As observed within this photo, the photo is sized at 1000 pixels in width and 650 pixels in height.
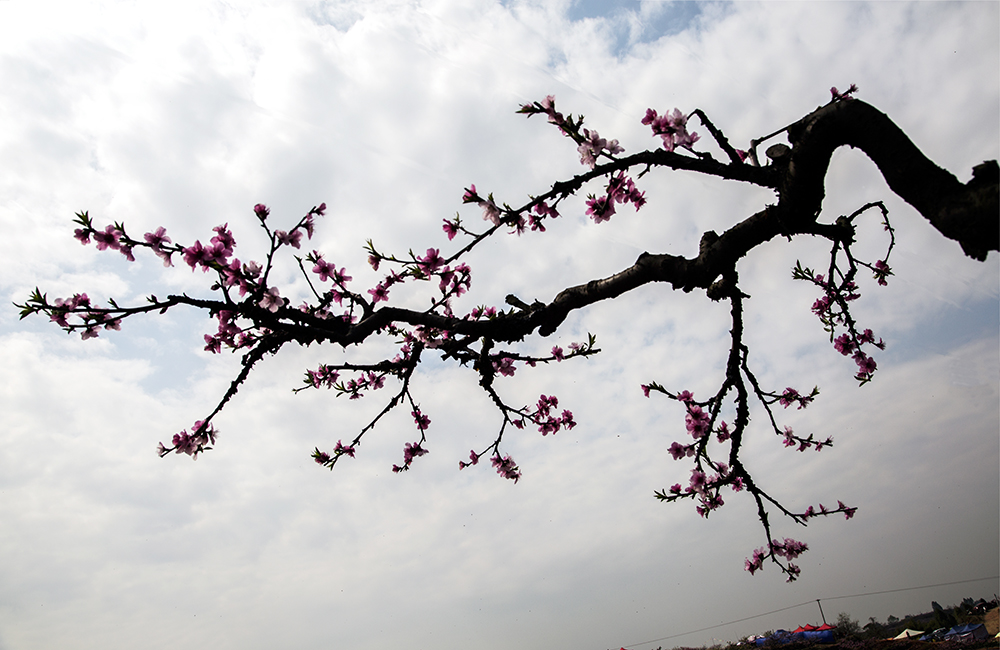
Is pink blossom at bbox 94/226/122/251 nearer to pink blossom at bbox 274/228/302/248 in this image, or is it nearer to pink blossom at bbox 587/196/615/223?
pink blossom at bbox 274/228/302/248

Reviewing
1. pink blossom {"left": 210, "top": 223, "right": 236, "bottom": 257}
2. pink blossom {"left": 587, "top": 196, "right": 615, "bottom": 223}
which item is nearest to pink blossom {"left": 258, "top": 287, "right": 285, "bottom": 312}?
pink blossom {"left": 210, "top": 223, "right": 236, "bottom": 257}

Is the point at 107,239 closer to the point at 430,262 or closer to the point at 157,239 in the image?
the point at 157,239

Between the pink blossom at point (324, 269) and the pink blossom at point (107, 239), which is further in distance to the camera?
the pink blossom at point (324, 269)

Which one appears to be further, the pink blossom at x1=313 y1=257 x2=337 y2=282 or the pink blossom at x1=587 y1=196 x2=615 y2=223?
the pink blossom at x1=313 y1=257 x2=337 y2=282

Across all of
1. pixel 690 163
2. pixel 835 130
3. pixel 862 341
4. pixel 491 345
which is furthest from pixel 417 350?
pixel 862 341

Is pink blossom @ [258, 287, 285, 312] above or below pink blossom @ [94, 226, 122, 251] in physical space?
below

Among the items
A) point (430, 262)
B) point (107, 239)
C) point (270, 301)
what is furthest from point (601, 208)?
point (107, 239)

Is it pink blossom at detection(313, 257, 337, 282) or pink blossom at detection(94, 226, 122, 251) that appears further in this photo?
pink blossom at detection(313, 257, 337, 282)

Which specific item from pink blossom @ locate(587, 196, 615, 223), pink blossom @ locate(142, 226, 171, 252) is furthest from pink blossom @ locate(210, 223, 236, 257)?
pink blossom @ locate(587, 196, 615, 223)

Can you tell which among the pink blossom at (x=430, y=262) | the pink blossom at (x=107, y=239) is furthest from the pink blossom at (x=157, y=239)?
the pink blossom at (x=430, y=262)

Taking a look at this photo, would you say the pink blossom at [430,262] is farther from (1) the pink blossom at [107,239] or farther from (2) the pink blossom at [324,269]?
(1) the pink blossom at [107,239]

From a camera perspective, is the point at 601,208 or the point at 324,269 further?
the point at 324,269

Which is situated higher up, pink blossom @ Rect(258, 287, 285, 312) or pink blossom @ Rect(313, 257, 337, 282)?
pink blossom @ Rect(313, 257, 337, 282)

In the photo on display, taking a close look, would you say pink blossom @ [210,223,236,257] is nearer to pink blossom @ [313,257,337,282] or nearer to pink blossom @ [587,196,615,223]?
pink blossom @ [313,257,337,282]
